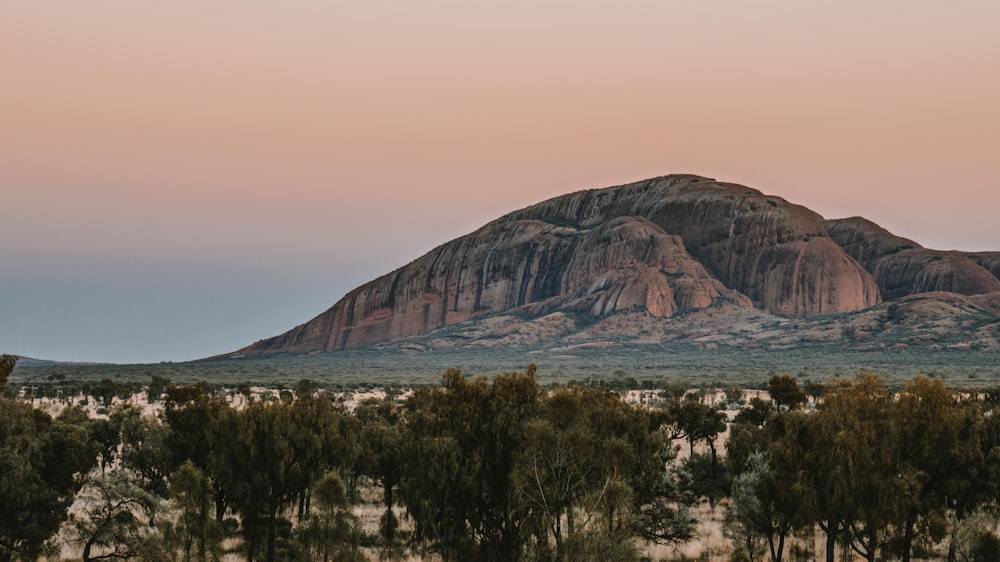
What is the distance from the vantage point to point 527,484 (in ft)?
66.8

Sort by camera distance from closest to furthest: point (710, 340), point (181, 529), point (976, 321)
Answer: point (181, 529) < point (976, 321) < point (710, 340)

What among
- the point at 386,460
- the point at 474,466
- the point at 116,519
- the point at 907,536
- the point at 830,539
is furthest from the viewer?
the point at 386,460

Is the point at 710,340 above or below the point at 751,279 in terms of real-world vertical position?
below

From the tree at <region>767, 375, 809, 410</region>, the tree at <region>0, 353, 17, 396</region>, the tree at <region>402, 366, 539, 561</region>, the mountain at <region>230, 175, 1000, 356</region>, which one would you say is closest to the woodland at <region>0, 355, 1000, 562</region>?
the tree at <region>402, 366, 539, 561</region>

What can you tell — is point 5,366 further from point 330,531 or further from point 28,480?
point 330,531

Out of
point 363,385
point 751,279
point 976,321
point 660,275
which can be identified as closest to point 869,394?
point 363,385

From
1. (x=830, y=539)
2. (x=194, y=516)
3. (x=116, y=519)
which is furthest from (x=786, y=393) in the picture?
(x=116, y=519)

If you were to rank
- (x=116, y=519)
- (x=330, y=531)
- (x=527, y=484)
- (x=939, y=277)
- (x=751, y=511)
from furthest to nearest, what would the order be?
(x=939, y=277) → (x=751, y=511) → (x=330, y=531) → (x=116, y=519) → (x=527, y=484)

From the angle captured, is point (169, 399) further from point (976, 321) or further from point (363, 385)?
point (976, 321)

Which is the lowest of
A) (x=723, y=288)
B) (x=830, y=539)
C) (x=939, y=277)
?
(x=830, y=539)

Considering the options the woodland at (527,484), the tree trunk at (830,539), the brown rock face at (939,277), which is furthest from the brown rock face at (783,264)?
the tree trunk at (830,539)

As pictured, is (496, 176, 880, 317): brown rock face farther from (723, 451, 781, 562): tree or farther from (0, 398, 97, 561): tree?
(0, 398, 97, 561): tree

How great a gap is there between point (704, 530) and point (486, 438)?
12.0 meters

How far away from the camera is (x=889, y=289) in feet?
649
